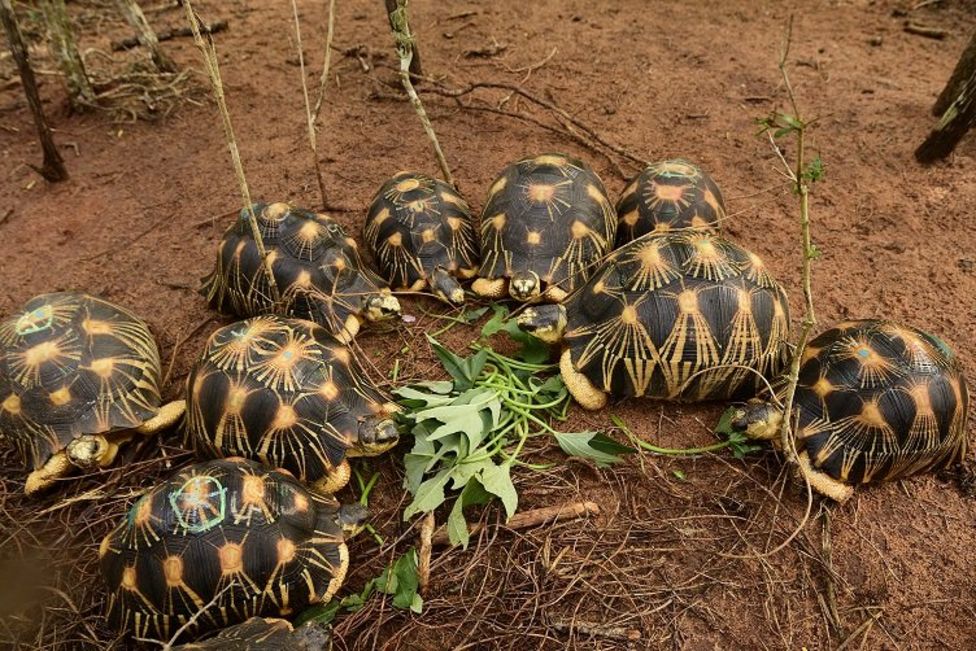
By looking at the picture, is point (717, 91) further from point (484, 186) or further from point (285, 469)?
point (285, 469)

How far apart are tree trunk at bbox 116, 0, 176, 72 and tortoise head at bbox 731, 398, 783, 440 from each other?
490 cm

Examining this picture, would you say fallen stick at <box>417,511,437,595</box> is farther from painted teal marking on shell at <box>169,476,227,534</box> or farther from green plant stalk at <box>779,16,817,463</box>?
green plant stalk at <box>779,16,817,463</box>

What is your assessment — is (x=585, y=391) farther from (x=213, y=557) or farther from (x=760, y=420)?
(x=213, y=557)

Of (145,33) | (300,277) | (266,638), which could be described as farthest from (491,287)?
(145,33)

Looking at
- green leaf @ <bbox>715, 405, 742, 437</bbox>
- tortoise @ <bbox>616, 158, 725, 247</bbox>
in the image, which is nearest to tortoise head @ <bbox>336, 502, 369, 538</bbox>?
green leaf @ <bbox>715, 405, 742, 437</bbox>

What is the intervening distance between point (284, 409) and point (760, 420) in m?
1.88

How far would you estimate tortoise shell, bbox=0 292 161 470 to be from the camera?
2775mm

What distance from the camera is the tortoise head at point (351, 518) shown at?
2508mm

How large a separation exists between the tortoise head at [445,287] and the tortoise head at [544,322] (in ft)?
1.64

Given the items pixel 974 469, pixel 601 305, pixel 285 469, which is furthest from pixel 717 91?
pixel 285 469

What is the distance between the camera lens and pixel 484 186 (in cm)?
425

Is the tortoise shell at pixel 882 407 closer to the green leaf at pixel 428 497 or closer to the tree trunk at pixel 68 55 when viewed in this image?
the green leaf at pixel 428 497

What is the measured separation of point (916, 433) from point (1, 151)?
230 inches

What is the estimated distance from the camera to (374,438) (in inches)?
104
